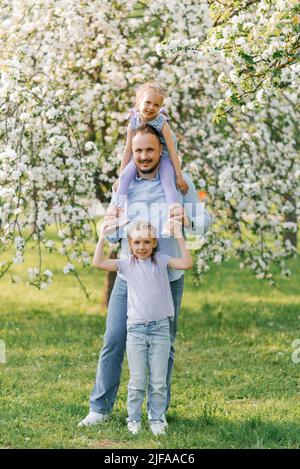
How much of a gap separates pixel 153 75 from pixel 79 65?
0.63m

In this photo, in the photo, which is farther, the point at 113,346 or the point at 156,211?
the point at 113,346

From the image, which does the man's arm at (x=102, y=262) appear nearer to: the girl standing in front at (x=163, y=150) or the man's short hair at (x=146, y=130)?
the girl standing in front at (x=163, y=150)

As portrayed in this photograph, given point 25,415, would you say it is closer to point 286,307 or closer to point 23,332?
point 23,332

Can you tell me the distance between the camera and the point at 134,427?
5.08 m

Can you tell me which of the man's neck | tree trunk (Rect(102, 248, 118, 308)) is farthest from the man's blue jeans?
tree trunk (Rect(102, 248, 118, 308))

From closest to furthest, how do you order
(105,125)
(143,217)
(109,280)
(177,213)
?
(177,213)
(143,217)
(105,125)
(109,280)

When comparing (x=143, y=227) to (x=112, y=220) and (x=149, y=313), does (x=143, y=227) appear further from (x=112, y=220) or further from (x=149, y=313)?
(x=149, y=313)

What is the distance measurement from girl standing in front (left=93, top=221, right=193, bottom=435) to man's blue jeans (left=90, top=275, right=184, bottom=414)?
0.12 metres

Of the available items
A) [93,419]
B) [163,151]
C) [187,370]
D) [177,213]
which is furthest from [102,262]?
[187,370]

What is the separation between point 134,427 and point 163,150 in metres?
1.55

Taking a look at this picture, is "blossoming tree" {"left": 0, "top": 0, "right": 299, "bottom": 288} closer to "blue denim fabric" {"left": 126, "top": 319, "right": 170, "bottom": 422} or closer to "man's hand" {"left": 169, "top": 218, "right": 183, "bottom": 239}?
"man's hand" {"left": 169, "top": 218, "right": 183, "bottom": 239}

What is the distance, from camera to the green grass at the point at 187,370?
5.10 metres

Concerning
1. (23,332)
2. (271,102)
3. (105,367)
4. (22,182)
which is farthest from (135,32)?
(105,367)

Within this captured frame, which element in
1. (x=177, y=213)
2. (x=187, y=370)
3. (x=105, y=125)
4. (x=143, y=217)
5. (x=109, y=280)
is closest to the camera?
(x=177, y=213)
